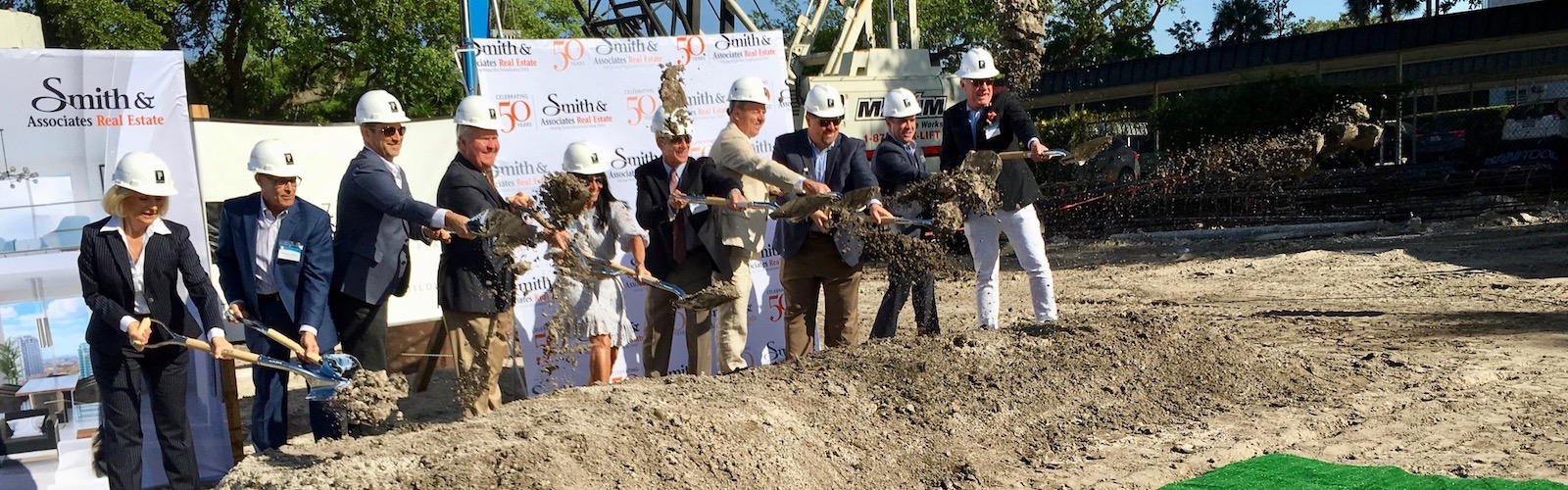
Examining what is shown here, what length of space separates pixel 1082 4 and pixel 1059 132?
8816 millimetres

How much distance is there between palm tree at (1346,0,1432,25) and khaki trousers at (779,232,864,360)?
64892 mm

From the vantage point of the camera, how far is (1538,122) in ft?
Answer: 54.7

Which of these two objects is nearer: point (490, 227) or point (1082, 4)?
point (490, 227)

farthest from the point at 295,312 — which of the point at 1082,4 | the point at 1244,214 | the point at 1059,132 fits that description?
the point at 1082,4

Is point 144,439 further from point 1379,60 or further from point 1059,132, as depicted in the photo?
point 1379,60

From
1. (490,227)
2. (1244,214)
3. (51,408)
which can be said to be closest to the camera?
(490,227)

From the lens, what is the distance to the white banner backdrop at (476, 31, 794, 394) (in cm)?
688

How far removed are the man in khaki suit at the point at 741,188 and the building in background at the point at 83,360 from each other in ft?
9.45

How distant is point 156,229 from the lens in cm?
508

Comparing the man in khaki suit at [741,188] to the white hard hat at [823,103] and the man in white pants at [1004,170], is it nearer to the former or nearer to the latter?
the white hard hat at [823,103]

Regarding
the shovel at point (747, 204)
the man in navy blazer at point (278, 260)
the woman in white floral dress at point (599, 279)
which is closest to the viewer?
the man in navy blazer at point (278, 260)

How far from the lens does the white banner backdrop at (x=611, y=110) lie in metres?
6.88

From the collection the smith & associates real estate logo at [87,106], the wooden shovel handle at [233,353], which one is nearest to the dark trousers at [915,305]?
the wooden shovel handle at [233,353]

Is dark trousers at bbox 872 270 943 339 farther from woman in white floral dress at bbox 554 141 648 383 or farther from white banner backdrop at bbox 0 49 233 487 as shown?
white banner backdrop at bbox 0 49 233 487
